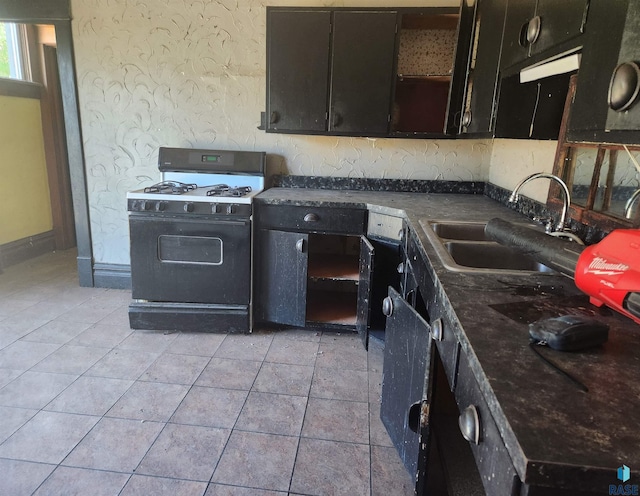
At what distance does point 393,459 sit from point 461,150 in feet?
6.68

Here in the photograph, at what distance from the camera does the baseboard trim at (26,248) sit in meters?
3.71

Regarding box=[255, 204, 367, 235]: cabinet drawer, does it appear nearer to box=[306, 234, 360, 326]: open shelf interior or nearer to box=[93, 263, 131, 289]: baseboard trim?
box=[306, 234, 360, 326]: open shelf interior

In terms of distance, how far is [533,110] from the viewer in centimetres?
180

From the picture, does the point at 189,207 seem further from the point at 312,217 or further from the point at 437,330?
the point at 437,330

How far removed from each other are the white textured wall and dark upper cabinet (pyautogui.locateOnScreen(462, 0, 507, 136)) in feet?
1.20

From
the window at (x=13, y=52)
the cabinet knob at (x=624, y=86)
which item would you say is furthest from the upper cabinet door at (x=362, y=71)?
the window at (x=13, y=52)

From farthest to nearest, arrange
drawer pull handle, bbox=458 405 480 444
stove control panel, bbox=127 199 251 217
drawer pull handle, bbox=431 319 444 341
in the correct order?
1. stove control panel, bbox=127 199 251 217
2. drawer pull handle, bbox=431 319 444 341
3. drawer pull handle, bbox=458 405 480 444

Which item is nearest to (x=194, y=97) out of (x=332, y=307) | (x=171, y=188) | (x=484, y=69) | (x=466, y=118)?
(x=171, y=188)

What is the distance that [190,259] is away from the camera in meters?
2.55

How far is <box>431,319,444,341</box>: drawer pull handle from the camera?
1.10 meters

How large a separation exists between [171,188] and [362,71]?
1.37 metres

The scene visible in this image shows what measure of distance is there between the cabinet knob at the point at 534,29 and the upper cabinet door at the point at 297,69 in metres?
1.43

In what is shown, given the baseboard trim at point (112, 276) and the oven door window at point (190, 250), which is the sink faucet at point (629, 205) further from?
the baseboard trim at point (112, 276)

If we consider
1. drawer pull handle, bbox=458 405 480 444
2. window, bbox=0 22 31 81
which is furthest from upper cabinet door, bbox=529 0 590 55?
window, bbox=0 22 31 81
